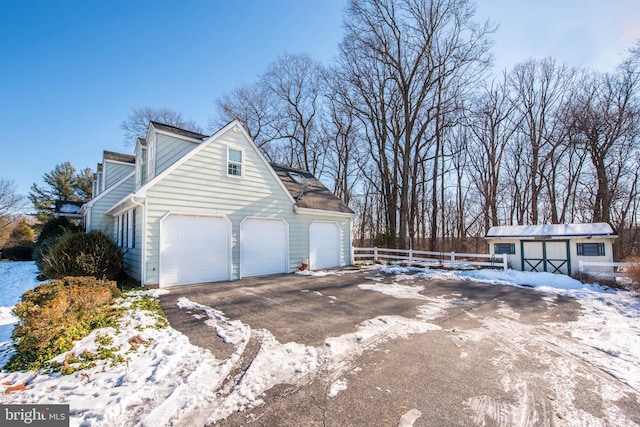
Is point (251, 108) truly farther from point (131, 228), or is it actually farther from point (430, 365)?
point (430, 365)

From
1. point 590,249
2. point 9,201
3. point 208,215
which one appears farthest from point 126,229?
point 9,201

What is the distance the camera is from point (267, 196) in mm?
11133

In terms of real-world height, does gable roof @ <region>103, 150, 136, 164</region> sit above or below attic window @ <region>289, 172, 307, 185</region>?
above

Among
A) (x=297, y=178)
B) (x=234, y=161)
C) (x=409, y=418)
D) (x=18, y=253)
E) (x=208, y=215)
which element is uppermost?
(x=297, y=178)

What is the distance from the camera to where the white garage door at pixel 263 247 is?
10.4 m

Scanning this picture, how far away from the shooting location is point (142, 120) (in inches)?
1011

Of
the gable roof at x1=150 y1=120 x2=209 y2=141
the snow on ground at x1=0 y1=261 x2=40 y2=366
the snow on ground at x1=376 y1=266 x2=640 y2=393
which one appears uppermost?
the gable roof at x1=150 y1=120 x2=209 y2=141

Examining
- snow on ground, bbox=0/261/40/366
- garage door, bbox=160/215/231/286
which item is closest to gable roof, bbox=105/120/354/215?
garage door, bbox=160/215/231/286

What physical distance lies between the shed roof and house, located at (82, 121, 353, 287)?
885 cm

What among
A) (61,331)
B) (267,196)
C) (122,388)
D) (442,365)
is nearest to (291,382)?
(122,388)

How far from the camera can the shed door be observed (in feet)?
40.0

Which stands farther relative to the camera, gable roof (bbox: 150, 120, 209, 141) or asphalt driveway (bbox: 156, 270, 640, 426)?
gable roof (bbox: 150, 120, 209, 141)

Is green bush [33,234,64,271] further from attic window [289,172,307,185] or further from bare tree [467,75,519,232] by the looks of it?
bare tree [467,75,519,232]

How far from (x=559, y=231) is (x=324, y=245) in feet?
35.6
